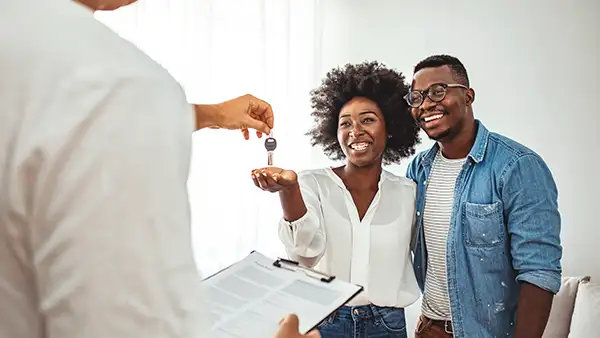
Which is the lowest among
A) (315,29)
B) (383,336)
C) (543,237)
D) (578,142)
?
(383,336)

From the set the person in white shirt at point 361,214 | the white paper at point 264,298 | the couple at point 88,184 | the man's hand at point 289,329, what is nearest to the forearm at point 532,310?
the person in white shirt at point 361,214

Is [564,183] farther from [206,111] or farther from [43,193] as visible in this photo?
[43,193]

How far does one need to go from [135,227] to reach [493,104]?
6.76 ft

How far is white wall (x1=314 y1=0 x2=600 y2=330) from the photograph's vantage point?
2055mm

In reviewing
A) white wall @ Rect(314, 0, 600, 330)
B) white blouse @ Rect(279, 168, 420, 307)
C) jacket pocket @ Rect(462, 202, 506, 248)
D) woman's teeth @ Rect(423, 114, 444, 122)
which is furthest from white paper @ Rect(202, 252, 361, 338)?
white wall @ Rect(314, 0, 600, 330)

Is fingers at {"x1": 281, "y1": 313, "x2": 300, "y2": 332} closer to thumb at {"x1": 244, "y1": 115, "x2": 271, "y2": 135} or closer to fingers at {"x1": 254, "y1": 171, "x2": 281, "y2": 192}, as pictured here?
thumb at {"x1": 244, "y1": 115, "x2": 271, "y2": 135}

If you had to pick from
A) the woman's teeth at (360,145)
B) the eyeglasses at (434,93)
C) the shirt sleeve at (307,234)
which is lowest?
the shirt sleeve at (307,234)

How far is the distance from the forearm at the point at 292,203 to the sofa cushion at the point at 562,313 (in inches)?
43.3

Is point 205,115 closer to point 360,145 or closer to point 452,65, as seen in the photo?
point 360,145

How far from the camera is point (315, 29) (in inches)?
94.2

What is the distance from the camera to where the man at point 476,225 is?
125 cm

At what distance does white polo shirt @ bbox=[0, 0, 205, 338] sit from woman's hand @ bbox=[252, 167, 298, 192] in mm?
860

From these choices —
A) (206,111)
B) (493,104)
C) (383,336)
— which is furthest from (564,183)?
(206,111)

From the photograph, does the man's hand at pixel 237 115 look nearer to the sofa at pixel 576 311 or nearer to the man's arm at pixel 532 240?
the man's arm at pixel 532 240
